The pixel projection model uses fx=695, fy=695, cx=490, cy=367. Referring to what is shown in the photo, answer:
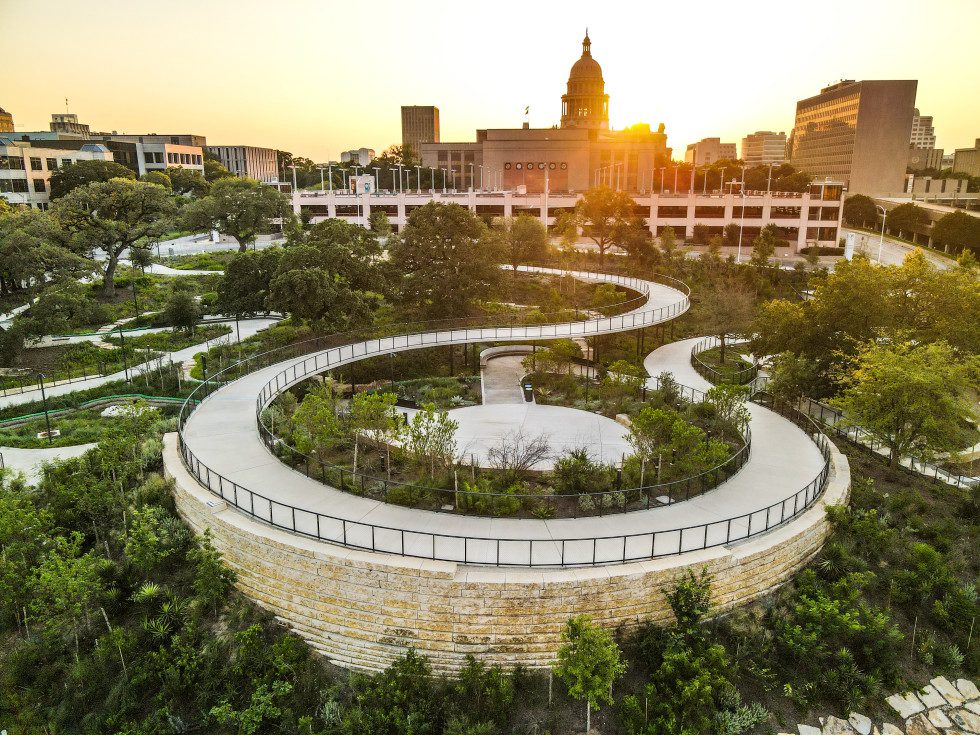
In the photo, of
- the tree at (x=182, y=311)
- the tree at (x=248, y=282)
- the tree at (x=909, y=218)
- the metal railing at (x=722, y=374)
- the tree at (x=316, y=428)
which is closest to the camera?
the tree at (x=316, y=428)

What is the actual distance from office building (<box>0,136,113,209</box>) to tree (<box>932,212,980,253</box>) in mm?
111922

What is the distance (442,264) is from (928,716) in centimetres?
2939

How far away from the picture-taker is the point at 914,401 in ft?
70.6

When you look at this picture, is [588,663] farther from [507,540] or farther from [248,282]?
[248,282]

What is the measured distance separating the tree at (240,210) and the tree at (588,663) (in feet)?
200

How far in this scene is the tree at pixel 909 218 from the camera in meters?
99.7

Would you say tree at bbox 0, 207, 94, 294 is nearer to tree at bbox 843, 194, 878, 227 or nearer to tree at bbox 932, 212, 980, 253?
tree at bbox 932, 212, 980, 253

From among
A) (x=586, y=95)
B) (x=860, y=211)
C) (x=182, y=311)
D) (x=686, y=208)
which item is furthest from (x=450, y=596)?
(x=586, y=95)

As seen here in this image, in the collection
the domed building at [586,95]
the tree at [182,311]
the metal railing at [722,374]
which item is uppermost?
the domed building at [586,95]

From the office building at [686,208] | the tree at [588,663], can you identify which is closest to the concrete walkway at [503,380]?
the tree at [588,663]

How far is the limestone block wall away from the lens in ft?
50.0

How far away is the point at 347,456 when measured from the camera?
2205 centimetres

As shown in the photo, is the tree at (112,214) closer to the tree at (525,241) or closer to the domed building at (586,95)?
the tree at (525,241)

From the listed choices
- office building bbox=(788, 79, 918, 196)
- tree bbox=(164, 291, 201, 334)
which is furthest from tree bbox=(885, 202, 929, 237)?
tree bbox=(164, 291, 201, 334)
